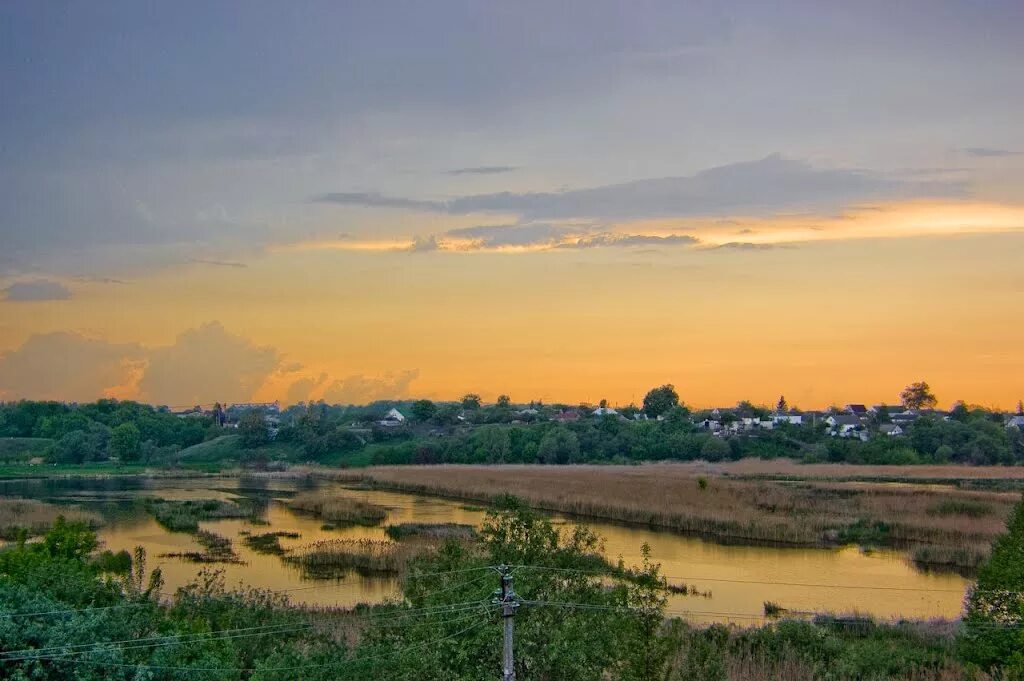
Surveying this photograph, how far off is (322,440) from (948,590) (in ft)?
222

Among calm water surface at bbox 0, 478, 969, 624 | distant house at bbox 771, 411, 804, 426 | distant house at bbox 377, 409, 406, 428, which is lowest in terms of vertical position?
calm water surface at bbox 0, 478, 969, 624

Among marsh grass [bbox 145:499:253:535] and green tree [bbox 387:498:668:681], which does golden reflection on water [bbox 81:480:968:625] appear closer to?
marsh grass [bbox 145:499:253:535]

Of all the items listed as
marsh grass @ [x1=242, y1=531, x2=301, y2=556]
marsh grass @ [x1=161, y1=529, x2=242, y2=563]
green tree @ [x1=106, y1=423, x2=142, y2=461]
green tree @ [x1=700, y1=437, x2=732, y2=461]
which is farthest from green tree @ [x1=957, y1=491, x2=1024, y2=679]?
green tree @ [x1=106, y1=423, x2=142, y2=461]

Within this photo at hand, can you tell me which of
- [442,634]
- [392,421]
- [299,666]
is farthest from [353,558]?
[392,421]

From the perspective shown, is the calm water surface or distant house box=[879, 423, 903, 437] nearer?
the calm water surface

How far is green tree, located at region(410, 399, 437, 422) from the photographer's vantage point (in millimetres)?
107500

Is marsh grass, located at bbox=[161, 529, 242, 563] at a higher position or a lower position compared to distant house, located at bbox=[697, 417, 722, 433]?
lower

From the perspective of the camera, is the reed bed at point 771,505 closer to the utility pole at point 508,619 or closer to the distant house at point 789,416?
the utility pole at point 508,619

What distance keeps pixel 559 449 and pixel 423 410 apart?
37.5 metres

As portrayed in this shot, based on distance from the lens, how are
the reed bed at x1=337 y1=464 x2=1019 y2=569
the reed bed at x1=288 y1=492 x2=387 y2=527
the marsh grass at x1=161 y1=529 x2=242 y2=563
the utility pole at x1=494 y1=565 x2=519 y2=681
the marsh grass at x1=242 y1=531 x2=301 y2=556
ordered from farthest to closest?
the reed bed at x1=288 y1=492 x2=387 y2=527
the reed bed at x1=337 y1=464 x2=1019 y2=569
the marsh grass at x1=242 y1=531 x2=301 y2=556
the marsh grass at x1=161 y1=529 x2=242 y2=563
the utility pole at x1=494 y1=565 x2=519 y2=681

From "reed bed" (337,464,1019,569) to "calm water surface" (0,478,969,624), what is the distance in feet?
5.49

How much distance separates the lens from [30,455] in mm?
84062

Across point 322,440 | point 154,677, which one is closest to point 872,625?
point 154,677

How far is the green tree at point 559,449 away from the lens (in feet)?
241
